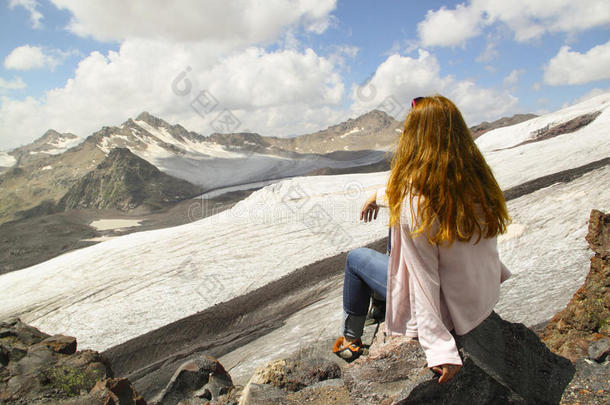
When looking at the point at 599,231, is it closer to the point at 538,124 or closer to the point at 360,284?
the point at 360,284

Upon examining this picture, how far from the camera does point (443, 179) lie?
2.11 m

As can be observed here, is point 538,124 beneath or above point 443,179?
above

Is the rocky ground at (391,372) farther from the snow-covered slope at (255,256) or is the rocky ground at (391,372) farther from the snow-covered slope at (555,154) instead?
the snow-covered slope at (555,154)

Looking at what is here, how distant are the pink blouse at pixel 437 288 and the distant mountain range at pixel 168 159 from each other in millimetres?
720

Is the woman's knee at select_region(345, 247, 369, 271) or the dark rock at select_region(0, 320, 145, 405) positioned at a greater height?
the woman's knee at select_region(345, 247, 369, 271)

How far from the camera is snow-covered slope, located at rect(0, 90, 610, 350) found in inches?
180

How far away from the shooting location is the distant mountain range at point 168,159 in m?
56.8

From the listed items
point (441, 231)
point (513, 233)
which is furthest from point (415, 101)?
point (513, 233)

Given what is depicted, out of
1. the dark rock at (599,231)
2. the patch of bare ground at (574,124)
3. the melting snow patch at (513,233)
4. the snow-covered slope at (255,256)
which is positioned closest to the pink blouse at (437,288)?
the snow-covered slope at (255,256)

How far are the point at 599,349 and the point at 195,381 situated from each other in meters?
3.43

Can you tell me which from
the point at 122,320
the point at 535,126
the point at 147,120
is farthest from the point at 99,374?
the point at 147,120

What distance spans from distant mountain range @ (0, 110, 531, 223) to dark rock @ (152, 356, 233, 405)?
Result: 110 inches

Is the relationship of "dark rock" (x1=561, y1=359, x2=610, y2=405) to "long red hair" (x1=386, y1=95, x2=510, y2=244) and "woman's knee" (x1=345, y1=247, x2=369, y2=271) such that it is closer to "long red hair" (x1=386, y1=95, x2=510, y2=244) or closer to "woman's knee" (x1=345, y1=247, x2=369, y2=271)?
"long red hair" (x1=386, y1=95, x2=510, y2=244)

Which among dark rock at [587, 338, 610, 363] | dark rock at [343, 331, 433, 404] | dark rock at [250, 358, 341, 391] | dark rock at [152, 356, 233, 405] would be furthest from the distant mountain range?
dark rock at [152, 356, 233, 405]
